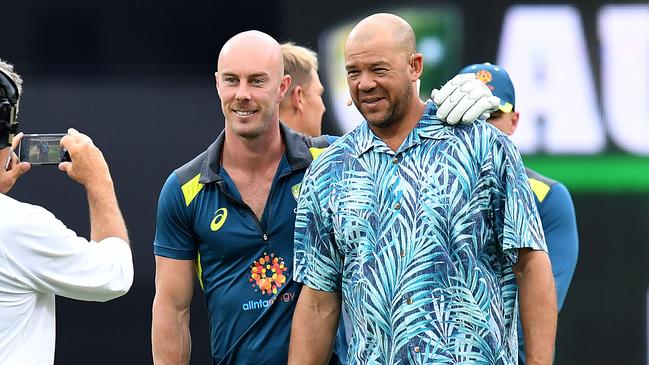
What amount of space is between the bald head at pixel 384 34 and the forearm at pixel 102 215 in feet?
2.63

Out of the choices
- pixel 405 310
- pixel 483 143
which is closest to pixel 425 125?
pixel 483 143

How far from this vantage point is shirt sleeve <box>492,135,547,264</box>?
3.66 m

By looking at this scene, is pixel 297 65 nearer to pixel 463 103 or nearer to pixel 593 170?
pixel 463 103

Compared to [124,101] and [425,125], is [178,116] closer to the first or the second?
[124,101]

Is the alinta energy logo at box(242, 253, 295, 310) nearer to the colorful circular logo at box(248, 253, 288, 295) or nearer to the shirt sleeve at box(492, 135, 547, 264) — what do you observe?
the colorful circular logo at box(248, 253, 288, 295)

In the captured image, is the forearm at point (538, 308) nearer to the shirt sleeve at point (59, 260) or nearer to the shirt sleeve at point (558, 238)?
the shirt sleeve at point (59, 260)

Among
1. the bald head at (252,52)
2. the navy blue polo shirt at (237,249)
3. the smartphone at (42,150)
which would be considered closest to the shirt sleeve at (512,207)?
the navy blue polo shirt at (237,249)

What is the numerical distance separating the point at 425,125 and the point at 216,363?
1.16m

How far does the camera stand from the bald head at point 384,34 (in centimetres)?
379

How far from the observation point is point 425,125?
3816 mm

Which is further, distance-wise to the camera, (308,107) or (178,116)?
(178,116)

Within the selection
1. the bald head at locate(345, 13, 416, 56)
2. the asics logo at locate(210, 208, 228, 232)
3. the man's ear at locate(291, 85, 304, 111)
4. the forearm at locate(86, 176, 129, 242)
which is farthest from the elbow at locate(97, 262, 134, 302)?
the man's ear at locate(291, 85, 304, 111)

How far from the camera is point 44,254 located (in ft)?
11.2

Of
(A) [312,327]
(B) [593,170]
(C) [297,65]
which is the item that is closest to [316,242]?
(A) [312,327]
